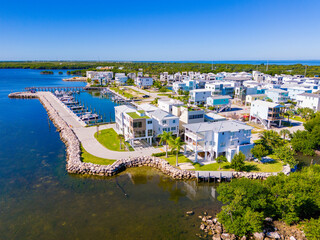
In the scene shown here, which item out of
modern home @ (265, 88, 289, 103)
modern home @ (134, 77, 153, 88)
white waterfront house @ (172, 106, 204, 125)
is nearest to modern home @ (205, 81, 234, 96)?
modern home @ (265, 88, 289, 103)

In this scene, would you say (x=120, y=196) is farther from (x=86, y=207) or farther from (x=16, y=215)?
(x=16, y=215)

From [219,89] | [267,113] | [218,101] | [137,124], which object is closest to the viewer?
[137,124]

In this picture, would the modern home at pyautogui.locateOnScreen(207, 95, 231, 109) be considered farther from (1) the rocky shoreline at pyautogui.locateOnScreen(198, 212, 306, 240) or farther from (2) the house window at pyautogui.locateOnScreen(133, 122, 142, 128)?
(1) the rocky shoreline at pyautogui.locateOnScreen(198, 212, 306, 240)

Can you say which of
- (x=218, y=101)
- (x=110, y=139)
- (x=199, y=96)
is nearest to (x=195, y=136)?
(x=110, y=139)

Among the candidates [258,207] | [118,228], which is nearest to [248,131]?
[258,207]

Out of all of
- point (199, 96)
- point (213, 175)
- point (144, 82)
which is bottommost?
point (213, 175)

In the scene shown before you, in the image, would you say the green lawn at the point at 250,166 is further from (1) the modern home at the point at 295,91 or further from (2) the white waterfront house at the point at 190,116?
(1) the modern home at the point at 295,91

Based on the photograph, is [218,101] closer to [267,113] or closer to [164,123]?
[267,113]
